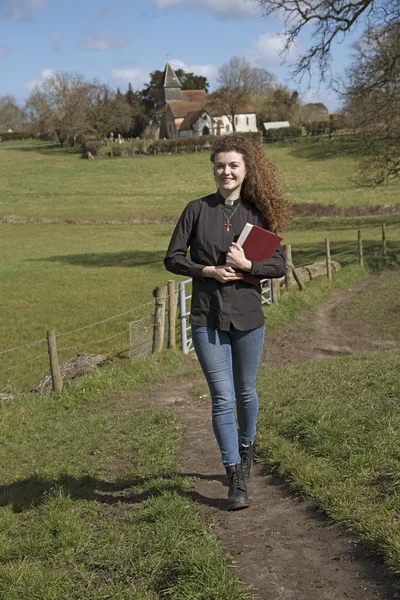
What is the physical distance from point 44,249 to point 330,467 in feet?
107

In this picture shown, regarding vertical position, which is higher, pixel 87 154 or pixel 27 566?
pixel 87 154

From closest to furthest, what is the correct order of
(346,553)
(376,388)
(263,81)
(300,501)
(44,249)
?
(346,553) < (300,501) < (376,388) < (44,249) < (263,81)

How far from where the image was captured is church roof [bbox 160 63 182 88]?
391 ft

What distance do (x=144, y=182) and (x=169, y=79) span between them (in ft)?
198

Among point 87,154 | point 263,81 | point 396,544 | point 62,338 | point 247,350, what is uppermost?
point 263,81

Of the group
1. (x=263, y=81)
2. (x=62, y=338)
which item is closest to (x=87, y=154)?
(x=263, y=81)

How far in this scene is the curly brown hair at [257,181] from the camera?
180 inches

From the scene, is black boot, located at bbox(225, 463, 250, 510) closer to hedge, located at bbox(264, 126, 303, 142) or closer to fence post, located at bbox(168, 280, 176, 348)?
fence post, located at bbox(168, 280, 176, 348)

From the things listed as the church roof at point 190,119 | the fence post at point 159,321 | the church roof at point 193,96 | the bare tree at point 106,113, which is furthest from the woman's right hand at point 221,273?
the church roof at point 193,96

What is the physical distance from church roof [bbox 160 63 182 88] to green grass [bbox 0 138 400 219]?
33999 mm

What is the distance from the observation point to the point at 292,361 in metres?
12.2

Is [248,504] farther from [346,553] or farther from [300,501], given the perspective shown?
[346,553]

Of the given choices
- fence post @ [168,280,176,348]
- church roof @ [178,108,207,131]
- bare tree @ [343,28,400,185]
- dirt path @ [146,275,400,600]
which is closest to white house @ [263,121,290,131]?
church roof @ [178,108,207,131]

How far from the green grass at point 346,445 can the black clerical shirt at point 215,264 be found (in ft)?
3.72
